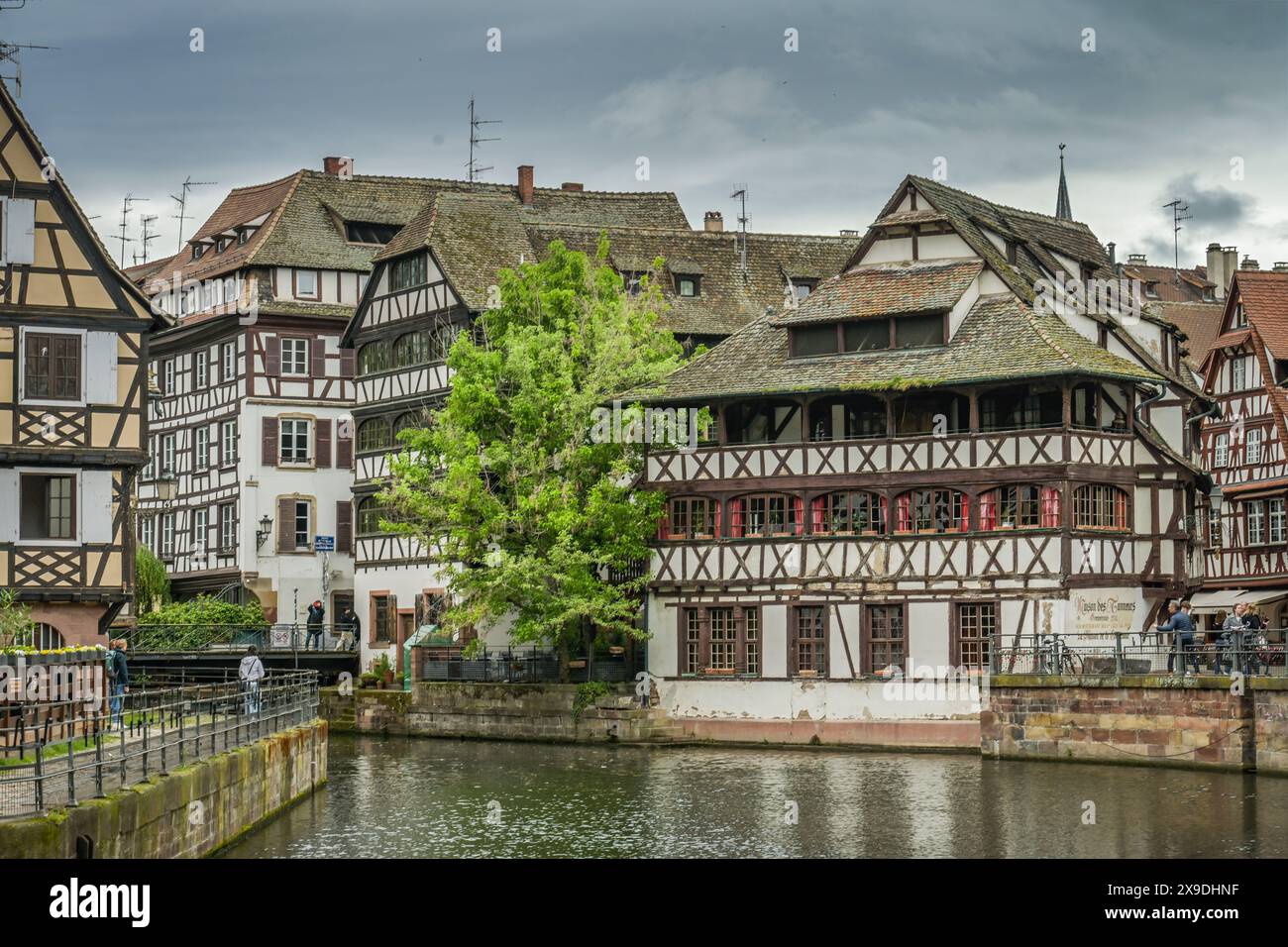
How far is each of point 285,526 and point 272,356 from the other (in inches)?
200

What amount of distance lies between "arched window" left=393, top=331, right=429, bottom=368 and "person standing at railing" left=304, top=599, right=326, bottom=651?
700 cm

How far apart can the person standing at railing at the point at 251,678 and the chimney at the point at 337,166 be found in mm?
20589

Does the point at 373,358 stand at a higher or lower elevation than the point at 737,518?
higher

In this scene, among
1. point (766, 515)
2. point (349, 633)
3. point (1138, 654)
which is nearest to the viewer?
point (1138, 654)

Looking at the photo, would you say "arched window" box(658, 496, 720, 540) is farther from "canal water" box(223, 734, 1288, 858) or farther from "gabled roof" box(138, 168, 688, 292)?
"gabled roof" box(138, 168, 688, 292)

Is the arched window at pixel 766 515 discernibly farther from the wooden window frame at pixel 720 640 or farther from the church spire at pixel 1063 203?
the church spire at pixel 1063 203

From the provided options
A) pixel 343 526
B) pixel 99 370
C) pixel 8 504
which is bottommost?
pixel 8 504

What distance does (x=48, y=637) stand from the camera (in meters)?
44.2

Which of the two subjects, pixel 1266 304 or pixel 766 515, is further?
pixel 1266 304

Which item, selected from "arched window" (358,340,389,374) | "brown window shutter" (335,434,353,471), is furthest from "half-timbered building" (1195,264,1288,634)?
"brown window shutter" (335,434,353,471)

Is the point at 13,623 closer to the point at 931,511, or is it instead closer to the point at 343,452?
the point at 931,511

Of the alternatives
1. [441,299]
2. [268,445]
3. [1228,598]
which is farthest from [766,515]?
[268,445]
